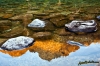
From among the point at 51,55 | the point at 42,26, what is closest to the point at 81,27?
the point at 42,26

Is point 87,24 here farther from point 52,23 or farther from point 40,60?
point 40,60

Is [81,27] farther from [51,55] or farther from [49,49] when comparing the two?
[51,55]

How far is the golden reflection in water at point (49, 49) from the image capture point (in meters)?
3.44

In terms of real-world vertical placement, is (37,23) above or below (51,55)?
above

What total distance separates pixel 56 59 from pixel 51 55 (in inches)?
6.5

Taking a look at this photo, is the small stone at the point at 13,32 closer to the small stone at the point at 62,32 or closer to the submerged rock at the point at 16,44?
the submerged rock at the point at 16,44

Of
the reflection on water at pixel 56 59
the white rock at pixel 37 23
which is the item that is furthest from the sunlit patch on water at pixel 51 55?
the white rock at pixel 37 23

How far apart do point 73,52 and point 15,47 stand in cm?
97

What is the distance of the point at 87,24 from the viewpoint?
14.3ft

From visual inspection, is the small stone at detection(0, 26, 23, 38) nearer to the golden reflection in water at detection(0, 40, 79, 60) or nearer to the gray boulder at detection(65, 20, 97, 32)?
the golden reflection in water at detection(0, 40, 79, 60)

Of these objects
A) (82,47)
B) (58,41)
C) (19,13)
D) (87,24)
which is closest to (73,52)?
(82,47)

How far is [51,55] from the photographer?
3410 millimetres

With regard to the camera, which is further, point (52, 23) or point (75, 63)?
point (52, 23)

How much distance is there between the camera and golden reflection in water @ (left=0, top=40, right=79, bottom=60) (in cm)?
344
